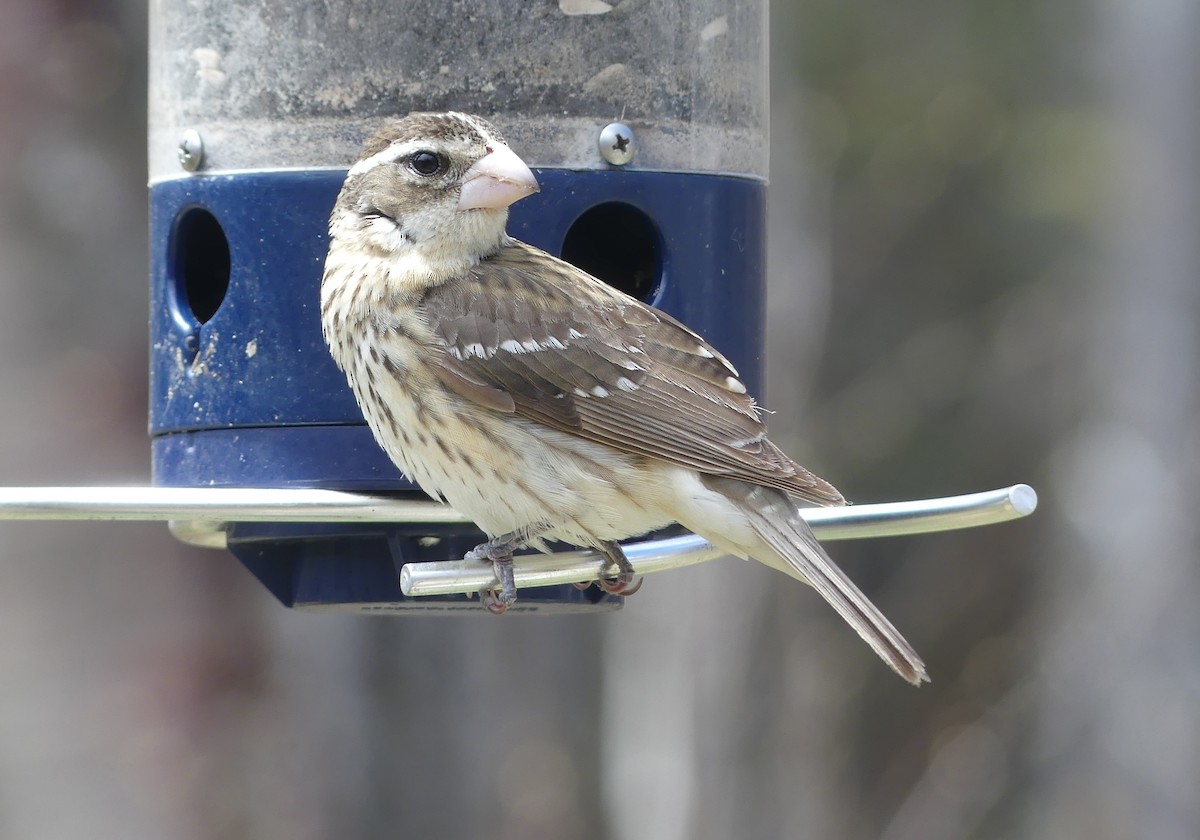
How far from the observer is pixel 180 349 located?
6.11 metres

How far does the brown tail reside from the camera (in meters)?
5.07

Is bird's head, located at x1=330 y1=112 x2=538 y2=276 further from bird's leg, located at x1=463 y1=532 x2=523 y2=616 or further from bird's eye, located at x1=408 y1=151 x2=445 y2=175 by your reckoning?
bird's leg, located at x1=463 y1=532 x2=523 y2=616

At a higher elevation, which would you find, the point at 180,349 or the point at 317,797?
the point at 180,349

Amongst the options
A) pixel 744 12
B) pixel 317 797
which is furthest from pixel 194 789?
pixel 744 12

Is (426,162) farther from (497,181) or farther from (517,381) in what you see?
(517,381)

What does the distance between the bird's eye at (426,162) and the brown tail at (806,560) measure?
1.08 m

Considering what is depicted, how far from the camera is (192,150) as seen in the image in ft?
19.8

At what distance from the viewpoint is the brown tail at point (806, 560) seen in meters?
5.07

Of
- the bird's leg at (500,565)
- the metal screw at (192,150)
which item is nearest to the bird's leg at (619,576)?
the bird's leg at (500,565)

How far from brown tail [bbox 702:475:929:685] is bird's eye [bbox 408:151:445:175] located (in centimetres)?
108

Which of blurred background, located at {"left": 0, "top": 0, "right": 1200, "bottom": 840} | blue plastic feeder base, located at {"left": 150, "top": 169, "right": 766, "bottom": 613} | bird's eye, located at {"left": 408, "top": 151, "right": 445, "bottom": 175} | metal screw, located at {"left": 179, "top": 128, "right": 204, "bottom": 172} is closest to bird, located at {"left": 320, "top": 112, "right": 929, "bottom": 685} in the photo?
bird's eye, located at {"left": 408, "top": 151, "right": 445, "bottom": 175}

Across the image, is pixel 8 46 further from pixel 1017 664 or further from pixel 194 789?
pixel 1017 664

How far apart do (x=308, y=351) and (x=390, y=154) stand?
25.9 inches

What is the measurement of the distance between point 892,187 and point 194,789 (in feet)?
21.4
